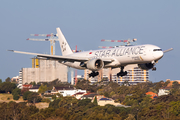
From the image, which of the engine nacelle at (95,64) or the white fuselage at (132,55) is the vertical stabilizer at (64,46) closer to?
the white fuselage at (132,55)

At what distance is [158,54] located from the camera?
59594mm

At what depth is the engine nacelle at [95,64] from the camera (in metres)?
64.6

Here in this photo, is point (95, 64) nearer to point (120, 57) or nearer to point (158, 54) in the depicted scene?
point (120, 57)

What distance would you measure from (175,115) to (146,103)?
173 ft

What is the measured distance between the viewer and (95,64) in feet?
214

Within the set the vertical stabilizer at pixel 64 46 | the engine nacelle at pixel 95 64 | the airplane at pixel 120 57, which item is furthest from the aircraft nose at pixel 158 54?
the vertical stabilizer at pixel 64 46

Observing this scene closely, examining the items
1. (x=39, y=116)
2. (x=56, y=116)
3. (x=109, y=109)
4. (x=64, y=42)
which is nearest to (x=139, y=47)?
(x=64, y=42)

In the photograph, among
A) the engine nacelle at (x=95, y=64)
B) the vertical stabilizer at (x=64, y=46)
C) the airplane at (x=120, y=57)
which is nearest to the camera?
the airplane at (x=120, y=57)

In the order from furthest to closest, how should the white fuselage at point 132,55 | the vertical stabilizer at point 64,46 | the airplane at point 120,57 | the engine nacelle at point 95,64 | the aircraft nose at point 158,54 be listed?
the vertical stabilizer at point 64,46, the engine nacelle at point 95,64, the airplane at point 120,57, the white fuselage at point 132,55, the aircraft nose at point 158,54

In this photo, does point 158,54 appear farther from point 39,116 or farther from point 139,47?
point 39,116

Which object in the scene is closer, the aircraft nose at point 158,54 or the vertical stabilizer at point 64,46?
the aircraft nose at point 158,54

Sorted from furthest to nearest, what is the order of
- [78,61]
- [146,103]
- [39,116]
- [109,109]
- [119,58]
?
[146,103], [109,109], [39,116], [78,61], [119,58]

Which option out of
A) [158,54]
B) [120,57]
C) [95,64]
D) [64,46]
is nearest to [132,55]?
[120,57]

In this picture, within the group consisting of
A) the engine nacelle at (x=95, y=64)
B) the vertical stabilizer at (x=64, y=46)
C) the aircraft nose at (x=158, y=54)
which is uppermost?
the vertical stabilizer at (x=64, y=46)
